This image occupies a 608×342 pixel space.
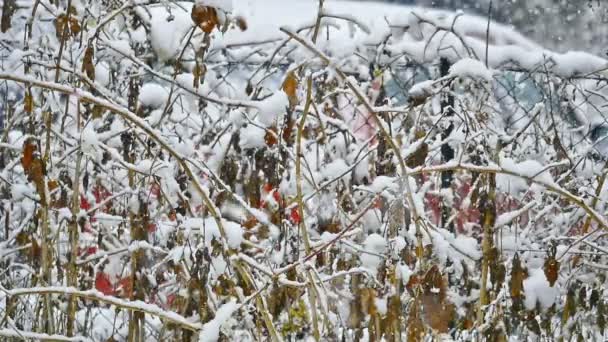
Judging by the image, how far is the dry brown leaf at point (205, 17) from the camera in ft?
6.43

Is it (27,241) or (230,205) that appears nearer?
(230,205)

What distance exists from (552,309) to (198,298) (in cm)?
138

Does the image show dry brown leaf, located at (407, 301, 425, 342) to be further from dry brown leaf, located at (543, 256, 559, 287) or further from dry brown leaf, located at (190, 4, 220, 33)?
dry brown leaf, located at (190, 4, 220, 33)

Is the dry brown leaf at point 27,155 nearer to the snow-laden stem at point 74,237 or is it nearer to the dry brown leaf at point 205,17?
the snow-laden stem at point 74,237

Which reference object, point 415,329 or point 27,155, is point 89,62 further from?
point 415,329

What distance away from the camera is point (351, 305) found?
7.93 feet

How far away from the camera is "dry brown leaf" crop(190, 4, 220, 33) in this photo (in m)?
1.96

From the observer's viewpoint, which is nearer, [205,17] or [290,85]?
[205,17]

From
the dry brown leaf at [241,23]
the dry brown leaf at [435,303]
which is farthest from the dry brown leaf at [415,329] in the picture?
the dry brown leaf at [241,23]

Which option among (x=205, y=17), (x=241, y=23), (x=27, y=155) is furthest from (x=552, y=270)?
(x=27, y=155)

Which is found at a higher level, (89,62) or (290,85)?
(89,62)

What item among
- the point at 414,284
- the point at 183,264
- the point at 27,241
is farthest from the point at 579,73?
the point at 27,241

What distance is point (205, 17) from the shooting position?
6.45 feet

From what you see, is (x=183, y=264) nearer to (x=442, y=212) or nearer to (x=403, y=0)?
(x=442, y=212)
